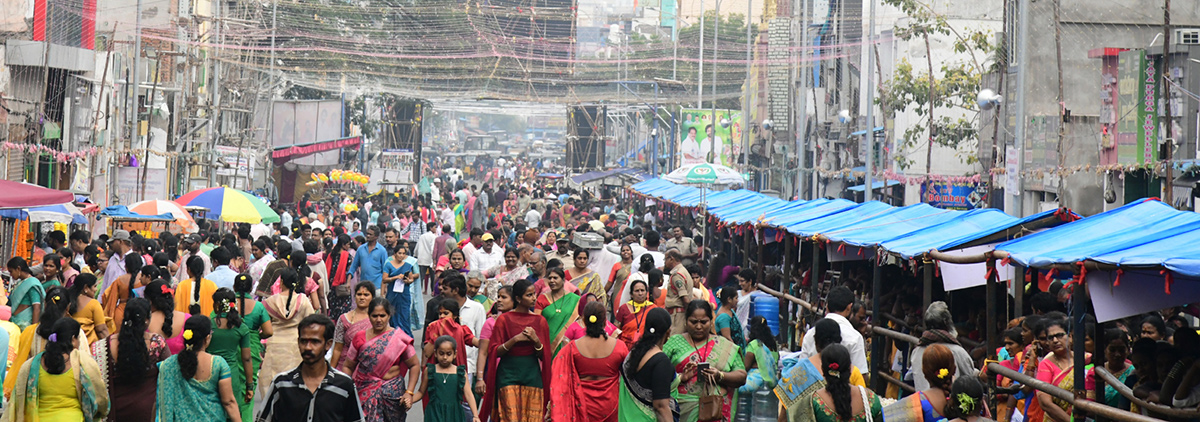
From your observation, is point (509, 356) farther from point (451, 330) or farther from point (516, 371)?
point (451, 330)

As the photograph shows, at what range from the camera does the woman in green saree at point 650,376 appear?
24.3 feet

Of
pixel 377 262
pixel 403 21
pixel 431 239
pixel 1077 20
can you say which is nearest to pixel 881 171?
pixel 1077 20

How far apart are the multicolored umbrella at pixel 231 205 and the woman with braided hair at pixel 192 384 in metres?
10.2

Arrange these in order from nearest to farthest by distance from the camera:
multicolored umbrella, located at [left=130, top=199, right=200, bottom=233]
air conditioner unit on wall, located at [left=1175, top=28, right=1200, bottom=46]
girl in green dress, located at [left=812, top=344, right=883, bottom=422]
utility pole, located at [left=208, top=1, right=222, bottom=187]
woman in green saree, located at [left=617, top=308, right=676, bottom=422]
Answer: girl in green dress, located at [left=812, top=344, right=883, bottom=422] < woman in green saree, located at [left=617, top=308, right=676, bottom=422] < multicolored umbrella, located at [left=130, top=199, right=200, bottom=233] < air conditioner unit on wall, located at [left=1175, top=28, right=1200, bottom=46] < utility pole, located at [left=208, top=1, right=222, bottom=187]

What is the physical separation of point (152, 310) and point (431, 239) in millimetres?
10396

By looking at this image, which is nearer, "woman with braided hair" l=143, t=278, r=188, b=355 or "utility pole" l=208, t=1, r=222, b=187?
"woman with braided hair" l=143, t=278, r=188, b=355

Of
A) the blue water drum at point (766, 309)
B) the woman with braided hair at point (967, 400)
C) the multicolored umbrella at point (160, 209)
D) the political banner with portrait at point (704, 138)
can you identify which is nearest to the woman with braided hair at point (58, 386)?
the woman with braided hair at point (967, 400)

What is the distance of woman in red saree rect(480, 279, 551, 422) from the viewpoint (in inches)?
332

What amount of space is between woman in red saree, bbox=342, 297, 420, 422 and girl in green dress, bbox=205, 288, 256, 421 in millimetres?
973

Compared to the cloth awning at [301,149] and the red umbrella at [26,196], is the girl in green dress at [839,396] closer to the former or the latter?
the red umbrella at [26,196]

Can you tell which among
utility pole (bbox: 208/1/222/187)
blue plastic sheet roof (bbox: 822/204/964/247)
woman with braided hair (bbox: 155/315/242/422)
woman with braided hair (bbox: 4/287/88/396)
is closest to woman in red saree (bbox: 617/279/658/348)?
blue plastic sheet roof (bbox: 822/204/964/247)

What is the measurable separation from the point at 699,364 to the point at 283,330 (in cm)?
390

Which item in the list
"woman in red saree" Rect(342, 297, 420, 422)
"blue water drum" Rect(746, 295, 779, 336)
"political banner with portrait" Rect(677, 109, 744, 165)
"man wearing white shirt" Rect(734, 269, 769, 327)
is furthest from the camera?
"political banner with portrait" Rect(677, 109, 744, 165)

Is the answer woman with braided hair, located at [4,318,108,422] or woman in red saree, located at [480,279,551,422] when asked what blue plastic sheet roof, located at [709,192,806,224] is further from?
woman with braided hair, located at [4,318,108,422]
